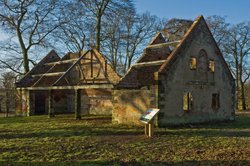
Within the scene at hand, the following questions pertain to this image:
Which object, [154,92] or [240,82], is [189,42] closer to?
[154,92]

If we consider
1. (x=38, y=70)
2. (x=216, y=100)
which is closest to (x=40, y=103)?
(x=38, y=70)

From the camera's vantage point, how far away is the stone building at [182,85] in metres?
16.9

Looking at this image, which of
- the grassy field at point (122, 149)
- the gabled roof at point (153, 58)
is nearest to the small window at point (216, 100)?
the gabled roof at point (153, 58)

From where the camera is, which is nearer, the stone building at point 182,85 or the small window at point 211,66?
the stone building at point 182,85

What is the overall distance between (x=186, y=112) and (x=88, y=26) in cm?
1786

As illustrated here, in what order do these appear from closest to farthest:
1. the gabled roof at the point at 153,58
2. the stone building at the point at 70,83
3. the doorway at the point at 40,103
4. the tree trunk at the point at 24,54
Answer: the gabled roof at the point at 153,58
the stone building at the point at 70,83
the doorway at the point at 40,103
the tree trunk at the point at 24,54

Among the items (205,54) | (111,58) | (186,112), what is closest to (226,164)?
(186,112)

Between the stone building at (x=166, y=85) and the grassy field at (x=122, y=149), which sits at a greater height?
the stone building at (x=166, y=85)

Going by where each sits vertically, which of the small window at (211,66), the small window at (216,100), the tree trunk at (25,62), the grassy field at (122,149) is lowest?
the grassy field at (122,149)

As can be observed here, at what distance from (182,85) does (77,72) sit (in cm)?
1325

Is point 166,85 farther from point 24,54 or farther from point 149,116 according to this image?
point 24,54

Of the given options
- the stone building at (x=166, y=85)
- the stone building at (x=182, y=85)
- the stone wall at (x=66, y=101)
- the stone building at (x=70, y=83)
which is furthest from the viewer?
the stone wall at (x=66, y=101)

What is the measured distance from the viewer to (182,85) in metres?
18.1

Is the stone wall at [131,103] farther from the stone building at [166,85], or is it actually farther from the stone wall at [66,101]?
the stone wall at [66,101]
